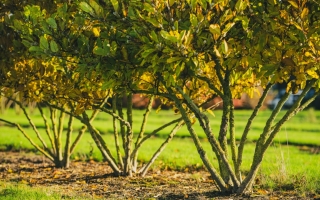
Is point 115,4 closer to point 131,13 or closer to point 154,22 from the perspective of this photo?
point 131,13

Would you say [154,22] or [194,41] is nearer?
[154,22]

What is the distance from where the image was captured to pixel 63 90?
6227 mm

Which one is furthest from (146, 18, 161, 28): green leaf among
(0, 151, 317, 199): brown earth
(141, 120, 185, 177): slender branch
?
(141, 120, 185, 177): slender branch

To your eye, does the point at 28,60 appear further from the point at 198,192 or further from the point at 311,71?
the point at 311,71

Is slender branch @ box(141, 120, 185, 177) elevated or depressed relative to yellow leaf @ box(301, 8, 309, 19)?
depressed

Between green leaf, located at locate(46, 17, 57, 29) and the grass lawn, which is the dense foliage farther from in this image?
the grass lawn

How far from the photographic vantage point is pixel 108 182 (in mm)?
6973

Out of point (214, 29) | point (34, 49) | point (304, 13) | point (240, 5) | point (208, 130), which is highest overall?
point (240, 5)

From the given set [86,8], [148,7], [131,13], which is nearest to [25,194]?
[86,8]

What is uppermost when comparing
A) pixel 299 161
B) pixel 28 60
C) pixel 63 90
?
pixel 28 60

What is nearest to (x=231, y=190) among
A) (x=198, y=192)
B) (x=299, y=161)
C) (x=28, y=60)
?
(x=198, y=192)

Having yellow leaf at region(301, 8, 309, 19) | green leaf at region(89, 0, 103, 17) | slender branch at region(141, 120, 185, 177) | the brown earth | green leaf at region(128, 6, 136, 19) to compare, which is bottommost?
the brown earth

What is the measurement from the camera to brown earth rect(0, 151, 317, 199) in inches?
229

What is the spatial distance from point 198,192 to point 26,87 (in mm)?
2548
